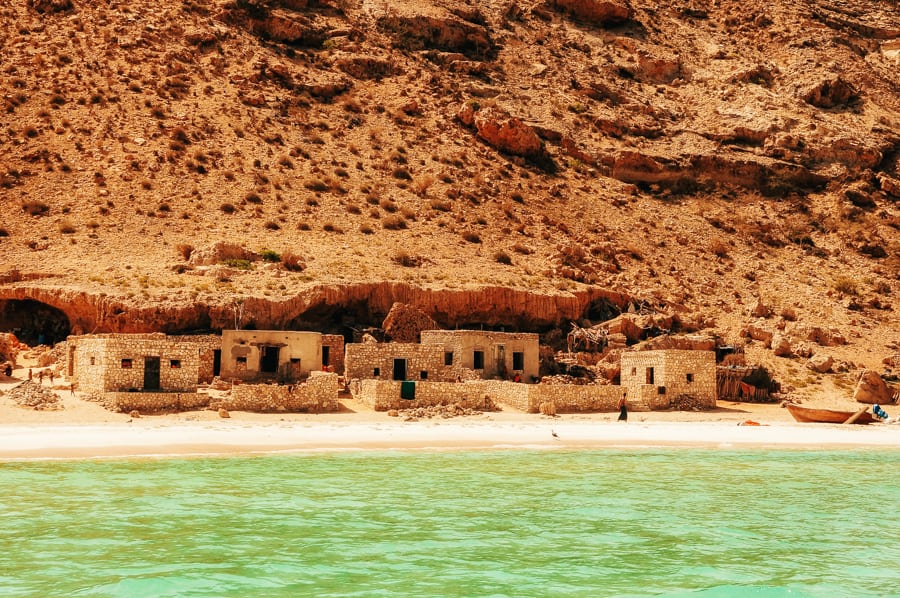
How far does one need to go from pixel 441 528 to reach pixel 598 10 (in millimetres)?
51964

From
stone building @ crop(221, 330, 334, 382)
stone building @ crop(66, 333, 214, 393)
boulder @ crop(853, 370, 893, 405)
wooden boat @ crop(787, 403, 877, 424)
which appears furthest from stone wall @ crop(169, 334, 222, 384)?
boulder @ crop(853, 370, 893, 405)

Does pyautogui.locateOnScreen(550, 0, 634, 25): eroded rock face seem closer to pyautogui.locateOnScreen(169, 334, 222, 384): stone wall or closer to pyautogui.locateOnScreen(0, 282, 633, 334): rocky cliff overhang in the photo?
pyautogui.locateOnScreen(0, 282, 633, 334): rocky cliff overhang

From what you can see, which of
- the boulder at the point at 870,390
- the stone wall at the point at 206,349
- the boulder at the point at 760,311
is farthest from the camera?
the boulder at the point at 760,311

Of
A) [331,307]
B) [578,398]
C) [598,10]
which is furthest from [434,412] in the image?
[598,10]

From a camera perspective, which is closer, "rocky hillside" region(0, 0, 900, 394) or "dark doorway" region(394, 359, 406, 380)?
"dark doorway" region(394, 359, 406, 380)

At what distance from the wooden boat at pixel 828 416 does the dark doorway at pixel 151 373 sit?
17696 mm

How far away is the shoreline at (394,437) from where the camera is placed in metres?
19.4

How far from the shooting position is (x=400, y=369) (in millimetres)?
28500

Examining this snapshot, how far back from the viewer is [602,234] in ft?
144

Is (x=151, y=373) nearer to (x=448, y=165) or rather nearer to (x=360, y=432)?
(x=360, y=432)

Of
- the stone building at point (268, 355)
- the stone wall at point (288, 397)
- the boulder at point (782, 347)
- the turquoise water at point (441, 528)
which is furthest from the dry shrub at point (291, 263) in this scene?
the boulder at point (782, 347)

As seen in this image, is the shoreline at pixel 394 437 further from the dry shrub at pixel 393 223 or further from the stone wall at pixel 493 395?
the dry shrub at pixel 393 223

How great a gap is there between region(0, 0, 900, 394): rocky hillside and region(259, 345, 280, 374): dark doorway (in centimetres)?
310

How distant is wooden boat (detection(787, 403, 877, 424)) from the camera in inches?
1080
